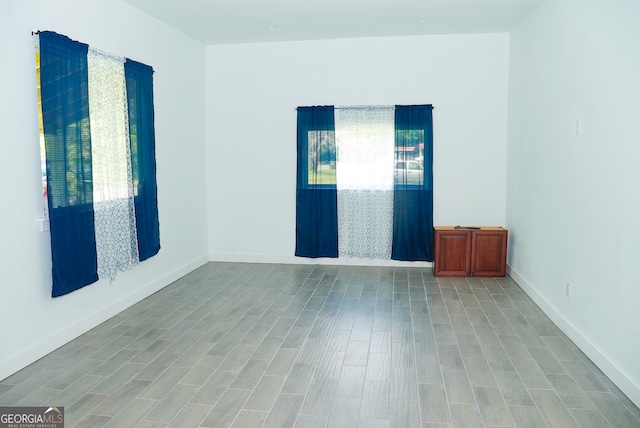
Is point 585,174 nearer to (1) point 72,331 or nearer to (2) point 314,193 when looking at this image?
(2) point 314,193

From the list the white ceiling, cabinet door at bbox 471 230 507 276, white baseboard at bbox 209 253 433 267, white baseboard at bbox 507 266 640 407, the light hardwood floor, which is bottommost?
the light hardwood floor

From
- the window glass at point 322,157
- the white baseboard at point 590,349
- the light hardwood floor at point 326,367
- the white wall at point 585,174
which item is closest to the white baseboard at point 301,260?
the window glass at point 322,157

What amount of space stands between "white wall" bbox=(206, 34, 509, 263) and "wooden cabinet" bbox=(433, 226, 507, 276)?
484 mm

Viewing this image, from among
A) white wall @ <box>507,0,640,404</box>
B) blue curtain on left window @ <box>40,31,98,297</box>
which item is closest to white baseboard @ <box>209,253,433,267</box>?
white wall @ <box>507,0,640,404</box>

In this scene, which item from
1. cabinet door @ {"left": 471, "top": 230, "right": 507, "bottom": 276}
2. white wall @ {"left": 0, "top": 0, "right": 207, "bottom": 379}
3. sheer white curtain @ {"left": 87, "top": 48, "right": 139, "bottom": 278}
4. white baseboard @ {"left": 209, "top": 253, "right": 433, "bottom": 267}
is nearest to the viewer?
white wall @ {"left": 0, "top": 0, "right": 207, "bottom": 379}

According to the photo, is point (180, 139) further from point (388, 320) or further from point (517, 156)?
point (517, 156)

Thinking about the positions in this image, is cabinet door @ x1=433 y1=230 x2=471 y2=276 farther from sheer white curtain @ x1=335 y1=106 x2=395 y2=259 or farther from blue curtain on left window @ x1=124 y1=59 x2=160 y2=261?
blue curtain on left window @ x1=124 y1=59 x2=160 y2=261

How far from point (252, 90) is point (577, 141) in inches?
160

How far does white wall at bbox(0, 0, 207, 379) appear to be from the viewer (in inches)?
127

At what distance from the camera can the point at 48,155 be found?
11.3ft

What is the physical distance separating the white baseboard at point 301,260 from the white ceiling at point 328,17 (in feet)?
9.33

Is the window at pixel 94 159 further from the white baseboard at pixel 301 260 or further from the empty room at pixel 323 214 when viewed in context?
the white baseboard at pixel 301 260

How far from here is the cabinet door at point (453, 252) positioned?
18.7ft

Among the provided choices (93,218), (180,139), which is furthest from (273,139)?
(93,218)
